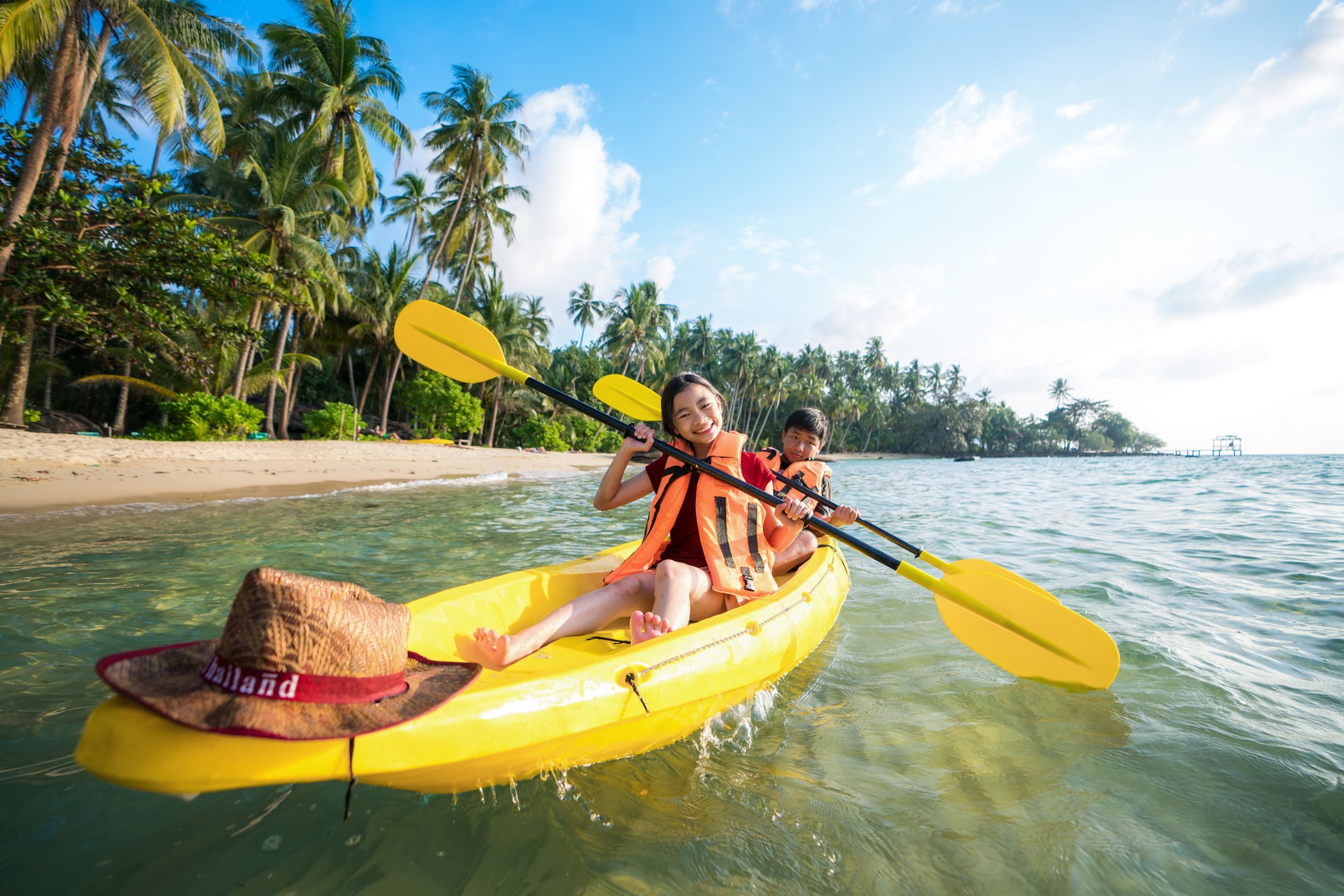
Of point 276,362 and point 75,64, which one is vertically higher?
point 75,64

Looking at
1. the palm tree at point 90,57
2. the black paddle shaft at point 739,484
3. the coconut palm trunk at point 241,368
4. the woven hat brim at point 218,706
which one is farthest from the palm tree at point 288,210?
the woven hat brim at point 218,706

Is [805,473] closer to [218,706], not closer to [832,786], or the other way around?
[832,786]

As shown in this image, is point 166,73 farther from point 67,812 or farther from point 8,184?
point 67,812

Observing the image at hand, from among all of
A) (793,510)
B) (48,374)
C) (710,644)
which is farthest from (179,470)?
(48,374)

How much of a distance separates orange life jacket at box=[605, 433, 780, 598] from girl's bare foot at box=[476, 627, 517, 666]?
67 centimetres

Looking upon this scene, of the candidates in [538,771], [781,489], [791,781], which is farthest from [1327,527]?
[538,771]

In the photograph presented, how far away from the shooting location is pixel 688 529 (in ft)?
9.47

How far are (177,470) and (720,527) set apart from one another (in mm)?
10335

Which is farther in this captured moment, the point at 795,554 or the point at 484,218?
the point at 484,218

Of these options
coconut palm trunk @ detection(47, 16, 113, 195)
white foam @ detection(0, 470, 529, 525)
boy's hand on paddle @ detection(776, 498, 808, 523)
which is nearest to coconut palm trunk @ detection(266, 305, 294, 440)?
coconut palm trunk @ detection(47, 16, 113, 195)

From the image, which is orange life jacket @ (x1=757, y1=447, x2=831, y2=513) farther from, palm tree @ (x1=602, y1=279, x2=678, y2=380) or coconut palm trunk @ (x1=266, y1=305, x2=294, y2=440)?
palm tree @ (x1=602, y1=279, x2=678, y2=380)

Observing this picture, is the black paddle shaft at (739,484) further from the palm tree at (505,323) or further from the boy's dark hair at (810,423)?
the palm tree at (505,323)

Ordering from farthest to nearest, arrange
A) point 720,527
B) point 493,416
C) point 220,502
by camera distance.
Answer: point 493,416, point 220,502, point 720,527

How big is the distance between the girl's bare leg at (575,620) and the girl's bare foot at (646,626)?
0.26m
